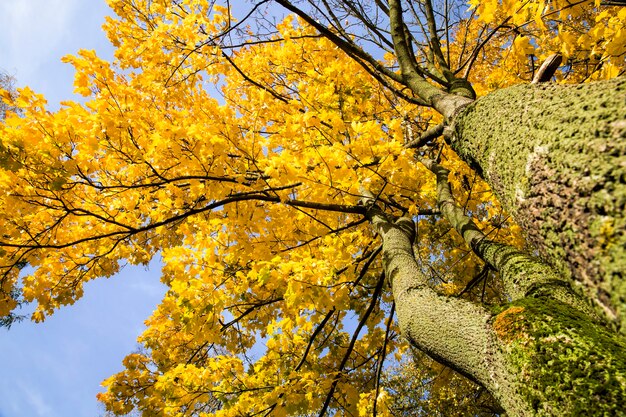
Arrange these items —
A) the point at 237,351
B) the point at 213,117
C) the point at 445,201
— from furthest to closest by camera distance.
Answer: the point at 237,351 → the point at 445,201 → the point at 213,117

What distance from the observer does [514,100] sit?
1.17 meters

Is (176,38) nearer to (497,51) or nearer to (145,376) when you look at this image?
(145,376)

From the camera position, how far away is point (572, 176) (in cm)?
80

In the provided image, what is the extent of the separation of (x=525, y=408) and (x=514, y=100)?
37.3 inches

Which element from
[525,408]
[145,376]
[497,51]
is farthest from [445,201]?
[497,51]

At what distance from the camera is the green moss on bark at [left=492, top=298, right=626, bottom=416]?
0.87 m

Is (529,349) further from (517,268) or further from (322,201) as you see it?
(322,201)

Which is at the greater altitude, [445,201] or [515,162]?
[445,201]

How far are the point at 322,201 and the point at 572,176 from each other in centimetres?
188

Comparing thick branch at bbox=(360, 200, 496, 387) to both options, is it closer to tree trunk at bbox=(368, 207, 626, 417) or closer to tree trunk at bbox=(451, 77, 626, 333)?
tree trunk at bbox=(368, 207, 626, 417)

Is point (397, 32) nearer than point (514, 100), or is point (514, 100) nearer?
point (514, 100)

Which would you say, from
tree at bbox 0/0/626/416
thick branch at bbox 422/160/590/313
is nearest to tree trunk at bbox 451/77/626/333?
tree at bbox 0/0/626/416

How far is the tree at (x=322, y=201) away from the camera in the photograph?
2.95ft

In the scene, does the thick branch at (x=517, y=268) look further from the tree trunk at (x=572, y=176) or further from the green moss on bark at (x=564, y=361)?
the tree trunk at (x=572, y=176)
